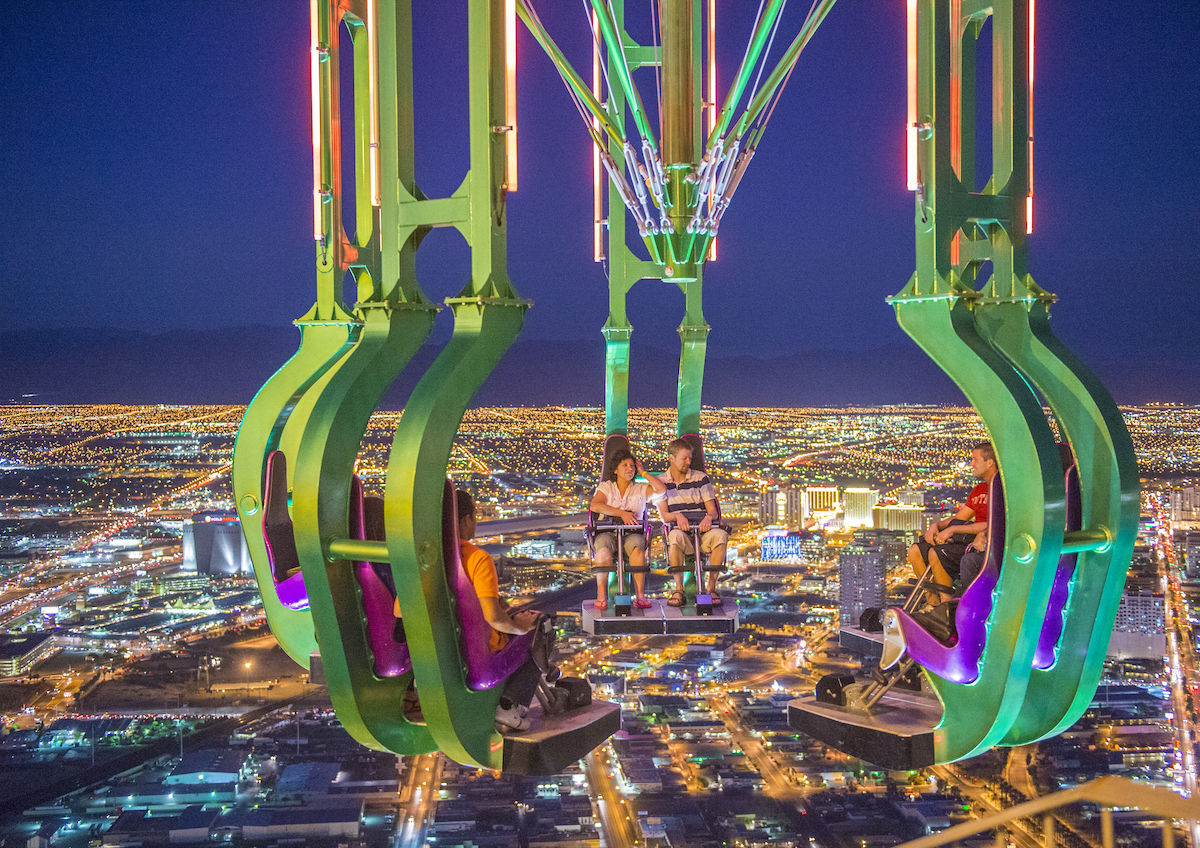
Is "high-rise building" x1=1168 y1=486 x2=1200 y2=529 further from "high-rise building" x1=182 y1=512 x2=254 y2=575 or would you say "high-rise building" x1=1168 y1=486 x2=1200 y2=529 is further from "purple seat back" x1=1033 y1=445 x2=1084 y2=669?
"high-rise building" x1=182 y1=512 x2=254 y2=575

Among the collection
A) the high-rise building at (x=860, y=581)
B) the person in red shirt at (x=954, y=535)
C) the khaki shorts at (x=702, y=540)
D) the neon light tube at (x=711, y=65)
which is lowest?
the high-rise building at (x=860, y=581)

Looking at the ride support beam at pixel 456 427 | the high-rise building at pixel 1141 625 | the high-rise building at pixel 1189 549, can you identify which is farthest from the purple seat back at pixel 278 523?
the high-rise building at pixel 1189 549

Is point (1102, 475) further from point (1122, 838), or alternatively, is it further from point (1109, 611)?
point (1122, 838)

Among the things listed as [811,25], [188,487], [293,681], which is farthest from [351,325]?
[188,487]

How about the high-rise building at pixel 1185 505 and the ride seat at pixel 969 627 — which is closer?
the ride seat at pixel 969 627

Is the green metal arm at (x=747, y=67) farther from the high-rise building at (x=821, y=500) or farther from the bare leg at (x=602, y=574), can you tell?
the high-rise building at (x=821, y=500)

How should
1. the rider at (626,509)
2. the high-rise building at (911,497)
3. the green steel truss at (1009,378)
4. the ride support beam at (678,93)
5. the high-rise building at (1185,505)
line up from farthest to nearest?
the high-rise building at (1185,505)
the high-rise building at (911,497)
the rider at (626,509)
the ride support beam at (678,93)
the green steel truss at (1009,378)

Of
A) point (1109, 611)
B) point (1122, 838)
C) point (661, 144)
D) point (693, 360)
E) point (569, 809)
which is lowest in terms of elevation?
point (569, 809)
